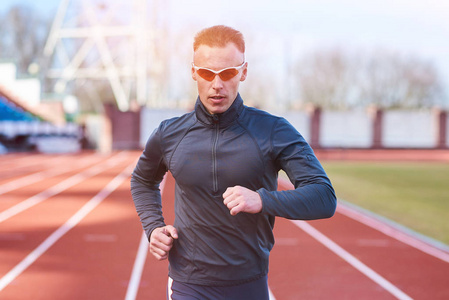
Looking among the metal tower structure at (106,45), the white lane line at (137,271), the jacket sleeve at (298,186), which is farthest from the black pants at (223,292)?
the metal tower structure at (106,45)

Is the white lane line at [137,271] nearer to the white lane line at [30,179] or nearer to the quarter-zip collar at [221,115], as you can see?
the quarter-zip collar at [221,115]

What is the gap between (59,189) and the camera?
13.5 metres

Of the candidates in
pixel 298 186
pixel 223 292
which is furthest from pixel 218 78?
pixel 223 292

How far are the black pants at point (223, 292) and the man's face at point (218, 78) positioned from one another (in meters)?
0.71

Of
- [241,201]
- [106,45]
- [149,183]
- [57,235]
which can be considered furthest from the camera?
[106,45]

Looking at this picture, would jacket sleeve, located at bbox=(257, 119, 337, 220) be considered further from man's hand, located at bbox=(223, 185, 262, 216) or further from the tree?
the tree

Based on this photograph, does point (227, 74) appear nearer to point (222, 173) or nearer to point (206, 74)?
point (206, 74)

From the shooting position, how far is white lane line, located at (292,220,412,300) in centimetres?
575

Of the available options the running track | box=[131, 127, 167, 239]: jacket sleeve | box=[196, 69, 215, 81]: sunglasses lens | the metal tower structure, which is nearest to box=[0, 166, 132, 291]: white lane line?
the running track

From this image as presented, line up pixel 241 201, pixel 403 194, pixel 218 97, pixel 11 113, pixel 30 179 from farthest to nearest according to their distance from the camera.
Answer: pixel 11 113, pixel 30 179, pixel 403 194, pixel 218 97, pixel 241 201

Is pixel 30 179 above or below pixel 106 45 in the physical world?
below

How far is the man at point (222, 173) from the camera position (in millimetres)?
2178

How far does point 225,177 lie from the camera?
2189 millimetres

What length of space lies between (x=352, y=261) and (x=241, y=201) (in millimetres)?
5334
